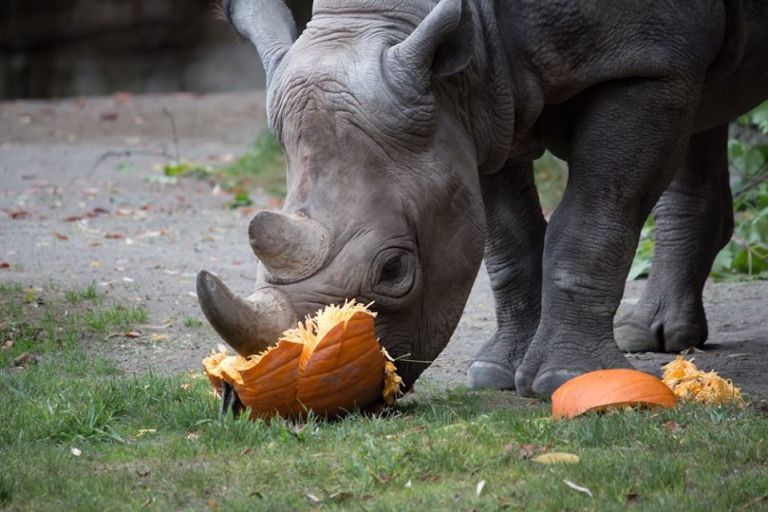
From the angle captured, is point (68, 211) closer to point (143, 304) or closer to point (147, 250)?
point (147, 250)

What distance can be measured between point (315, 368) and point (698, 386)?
5.44 feet

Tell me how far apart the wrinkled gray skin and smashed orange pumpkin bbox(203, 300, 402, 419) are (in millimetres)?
84

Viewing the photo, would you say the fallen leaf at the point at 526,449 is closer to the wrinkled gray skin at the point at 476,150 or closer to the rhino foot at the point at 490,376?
the wrinkled gray skin at the point at 476,150

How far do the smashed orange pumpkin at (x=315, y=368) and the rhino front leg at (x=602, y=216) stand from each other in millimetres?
1045

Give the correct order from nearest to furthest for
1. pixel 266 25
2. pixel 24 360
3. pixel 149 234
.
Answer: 1. pixel 266 25
2. pixel 24 360
3. pixel 149 234

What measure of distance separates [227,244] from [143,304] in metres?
2.89

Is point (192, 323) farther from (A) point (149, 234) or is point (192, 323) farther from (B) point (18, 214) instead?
(B) point (18, 214)

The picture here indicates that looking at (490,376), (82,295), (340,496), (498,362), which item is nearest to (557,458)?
(340,496)

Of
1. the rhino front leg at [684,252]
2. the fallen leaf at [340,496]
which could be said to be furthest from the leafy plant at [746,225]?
the fallen leaf at [340,496]

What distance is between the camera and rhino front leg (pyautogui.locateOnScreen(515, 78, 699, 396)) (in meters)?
5.95

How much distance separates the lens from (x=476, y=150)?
5914 mm

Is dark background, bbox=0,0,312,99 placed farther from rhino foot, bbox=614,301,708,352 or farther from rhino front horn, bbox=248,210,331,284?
rhino front horn, bbox=248,210,331,284

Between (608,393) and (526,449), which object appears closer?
(526,449)

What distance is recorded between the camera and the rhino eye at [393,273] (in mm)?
5250
